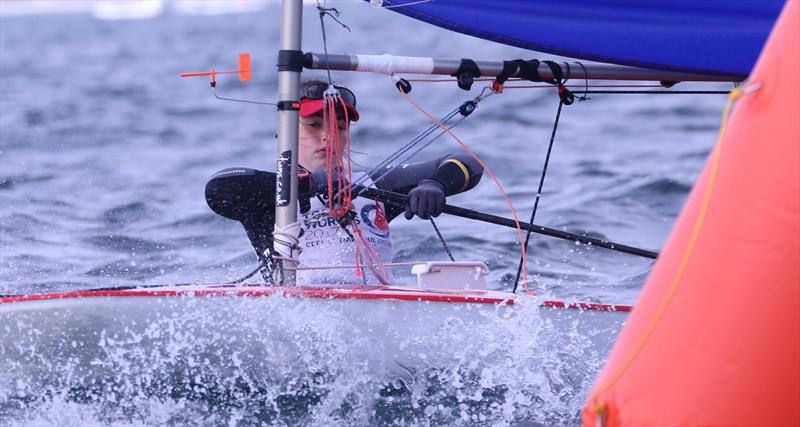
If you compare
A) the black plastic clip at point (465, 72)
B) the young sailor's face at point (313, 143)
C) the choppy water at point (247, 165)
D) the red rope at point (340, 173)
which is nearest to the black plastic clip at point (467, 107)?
the black plastic clip at point (465, 72)

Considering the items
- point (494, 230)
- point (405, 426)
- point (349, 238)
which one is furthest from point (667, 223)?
point (405, 426)

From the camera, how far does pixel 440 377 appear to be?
3.29 metres

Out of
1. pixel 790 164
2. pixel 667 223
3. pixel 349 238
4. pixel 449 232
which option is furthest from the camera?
pixel 667 223

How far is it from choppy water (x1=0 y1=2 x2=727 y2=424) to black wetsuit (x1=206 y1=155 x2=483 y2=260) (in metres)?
0.67

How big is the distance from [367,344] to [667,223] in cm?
392

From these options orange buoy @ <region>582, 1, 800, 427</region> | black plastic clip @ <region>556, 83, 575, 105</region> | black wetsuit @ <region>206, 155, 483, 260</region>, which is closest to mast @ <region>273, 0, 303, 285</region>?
black wetsuit @ <region>206, 155, 483, 260</region>

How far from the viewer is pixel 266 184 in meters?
3.71

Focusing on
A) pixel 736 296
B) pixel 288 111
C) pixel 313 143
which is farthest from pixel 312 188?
pixel 736 296

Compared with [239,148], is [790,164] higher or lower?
higher

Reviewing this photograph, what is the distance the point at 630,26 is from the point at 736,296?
1.40 meters

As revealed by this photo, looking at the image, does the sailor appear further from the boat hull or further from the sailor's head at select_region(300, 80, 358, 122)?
the boat hull

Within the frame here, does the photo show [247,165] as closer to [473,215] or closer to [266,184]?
[266,184]

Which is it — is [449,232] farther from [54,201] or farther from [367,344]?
[367,344]

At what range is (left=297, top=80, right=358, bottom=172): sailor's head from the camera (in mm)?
3682
